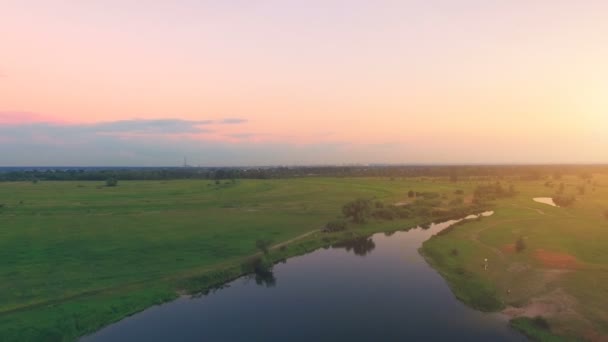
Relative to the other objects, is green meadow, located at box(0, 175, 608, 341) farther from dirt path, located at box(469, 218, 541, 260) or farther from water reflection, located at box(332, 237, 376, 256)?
water reflection, located at box(332, 237, 376, 256)

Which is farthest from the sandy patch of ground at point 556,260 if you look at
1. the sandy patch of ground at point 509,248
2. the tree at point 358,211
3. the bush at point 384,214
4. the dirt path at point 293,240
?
the bush at point 384,214

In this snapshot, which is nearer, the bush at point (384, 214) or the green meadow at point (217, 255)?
the green meadow at point (217, 255)

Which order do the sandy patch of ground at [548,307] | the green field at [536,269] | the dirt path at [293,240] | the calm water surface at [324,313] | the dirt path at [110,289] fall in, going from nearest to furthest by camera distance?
the calm water surface at [324,313], the green field at [536,269], the dirt path at [110,289], the sandy patch of ground at [548,307], the dirt path at [293,240]

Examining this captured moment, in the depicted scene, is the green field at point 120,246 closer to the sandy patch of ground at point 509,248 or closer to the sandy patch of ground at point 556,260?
the sandy patch of ground at point 509,248

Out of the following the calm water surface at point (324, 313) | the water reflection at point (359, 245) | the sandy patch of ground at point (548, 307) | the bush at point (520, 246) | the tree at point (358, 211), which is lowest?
the calm water surface at point (324, 313)

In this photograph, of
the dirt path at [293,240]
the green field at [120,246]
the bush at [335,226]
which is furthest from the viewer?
the bush at [335,226]

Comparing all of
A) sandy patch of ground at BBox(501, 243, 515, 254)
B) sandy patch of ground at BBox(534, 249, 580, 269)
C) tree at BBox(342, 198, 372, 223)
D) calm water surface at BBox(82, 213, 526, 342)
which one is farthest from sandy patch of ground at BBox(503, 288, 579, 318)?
tree at BBox(342, 198, 372, 223)
